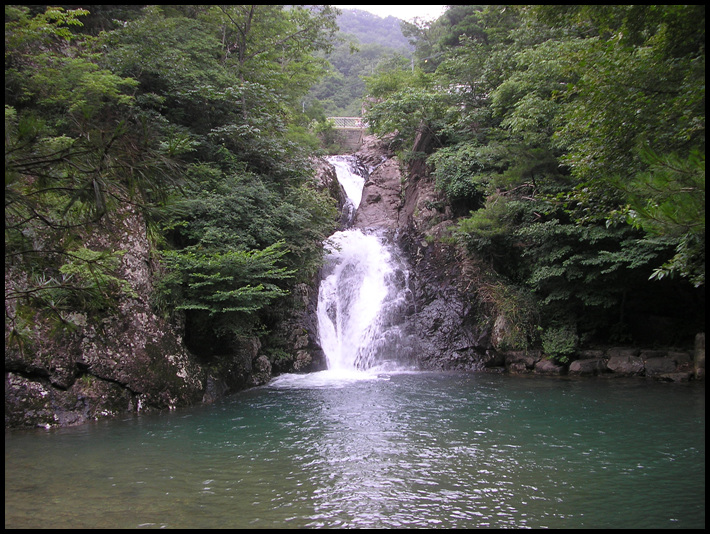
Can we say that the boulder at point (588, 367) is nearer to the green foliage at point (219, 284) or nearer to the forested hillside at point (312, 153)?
the forested hillside at point (312, 153)

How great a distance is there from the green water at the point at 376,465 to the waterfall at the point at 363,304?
15.6 ft

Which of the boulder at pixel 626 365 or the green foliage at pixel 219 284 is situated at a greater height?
the green foliage at pixel 219 284

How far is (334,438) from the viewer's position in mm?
8188

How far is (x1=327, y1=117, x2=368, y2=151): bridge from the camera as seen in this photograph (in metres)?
33.0

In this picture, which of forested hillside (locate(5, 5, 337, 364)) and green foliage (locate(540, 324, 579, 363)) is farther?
green foliage (locate(540, 324, 579, 363))

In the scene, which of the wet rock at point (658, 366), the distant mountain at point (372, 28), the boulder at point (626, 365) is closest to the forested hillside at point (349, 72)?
the distant mountain at point (372, 28)

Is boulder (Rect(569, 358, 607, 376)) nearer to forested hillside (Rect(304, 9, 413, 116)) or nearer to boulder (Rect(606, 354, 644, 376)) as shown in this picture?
boulder (Rect(606, 354, 644, 376))

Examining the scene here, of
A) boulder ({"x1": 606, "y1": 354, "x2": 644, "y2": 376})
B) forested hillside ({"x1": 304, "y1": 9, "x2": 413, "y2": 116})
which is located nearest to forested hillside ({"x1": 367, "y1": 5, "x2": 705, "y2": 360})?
boulder ({"x1": 606, "y1": 354, "x2": 644, "y2": 376})

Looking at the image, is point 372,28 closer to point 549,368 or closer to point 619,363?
point 549,368

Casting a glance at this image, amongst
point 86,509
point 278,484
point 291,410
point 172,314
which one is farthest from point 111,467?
point 172,314

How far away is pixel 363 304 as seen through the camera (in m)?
17.3

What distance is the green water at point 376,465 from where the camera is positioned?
5.27 metres

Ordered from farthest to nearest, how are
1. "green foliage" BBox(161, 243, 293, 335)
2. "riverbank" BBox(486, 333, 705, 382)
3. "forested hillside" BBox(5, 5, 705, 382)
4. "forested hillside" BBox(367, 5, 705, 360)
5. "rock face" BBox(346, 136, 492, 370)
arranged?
"rock face" BBox(346, 136, 492, 370)
"riverbank" BBox(486, 333, 705, 382)
"green foliage" BBox(161, 243, 293, 335)
"forested hillside" BBox(5, 5, 705, 382)
"forested hillside" BBox(367, 5, 705, 360)

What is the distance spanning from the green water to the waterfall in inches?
187
